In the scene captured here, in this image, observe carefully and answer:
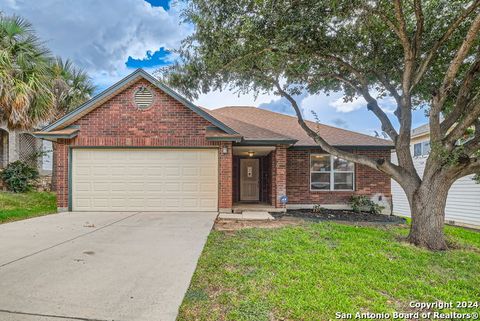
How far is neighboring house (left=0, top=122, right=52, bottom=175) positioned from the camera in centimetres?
1377

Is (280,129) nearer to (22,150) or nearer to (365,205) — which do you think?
(365,205)

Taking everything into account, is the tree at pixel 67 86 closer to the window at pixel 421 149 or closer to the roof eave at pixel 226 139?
the roof eave at pixel 226 139

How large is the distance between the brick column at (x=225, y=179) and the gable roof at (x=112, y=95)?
0.78 meters

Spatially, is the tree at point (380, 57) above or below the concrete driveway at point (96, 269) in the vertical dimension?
above

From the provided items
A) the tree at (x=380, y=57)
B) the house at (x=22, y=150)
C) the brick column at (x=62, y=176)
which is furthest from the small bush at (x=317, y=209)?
the house at (x=22, y=150)

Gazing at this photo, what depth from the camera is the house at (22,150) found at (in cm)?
1377

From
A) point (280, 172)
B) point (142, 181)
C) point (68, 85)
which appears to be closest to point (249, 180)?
point (280, 172)

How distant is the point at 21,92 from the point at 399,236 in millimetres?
12785

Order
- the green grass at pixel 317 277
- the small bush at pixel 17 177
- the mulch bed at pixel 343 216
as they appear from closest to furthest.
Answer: the green grass at pixel 317 277, the mulch bed at pixel 343 216, the small bush at pixel 17 177

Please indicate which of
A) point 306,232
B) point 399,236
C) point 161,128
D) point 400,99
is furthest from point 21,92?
point 399,236

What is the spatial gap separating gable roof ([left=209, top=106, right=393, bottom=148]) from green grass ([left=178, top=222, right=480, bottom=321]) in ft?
17.3

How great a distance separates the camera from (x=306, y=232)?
21.8 feet

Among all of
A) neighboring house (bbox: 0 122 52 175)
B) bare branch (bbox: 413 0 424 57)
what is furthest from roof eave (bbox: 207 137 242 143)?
neighboring house (bbox: 0 122 52 175)

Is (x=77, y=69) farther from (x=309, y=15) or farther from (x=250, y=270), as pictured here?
(x=250, y=270)
